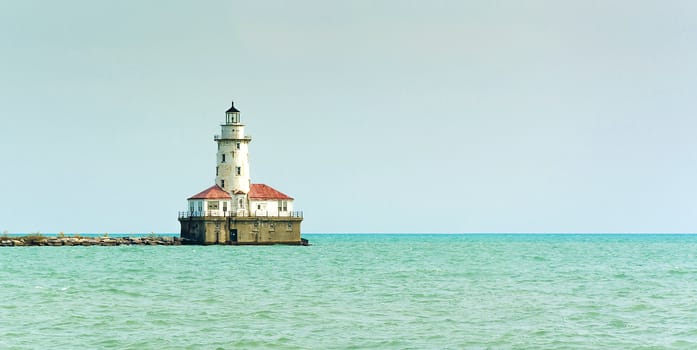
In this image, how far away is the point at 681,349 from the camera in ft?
91.3

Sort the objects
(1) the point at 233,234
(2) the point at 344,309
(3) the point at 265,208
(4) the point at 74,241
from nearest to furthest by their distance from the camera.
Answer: (2) the point at 344,309, (1) the point at 233,234, (3) the point at 265,208, (4) the point at 74,241

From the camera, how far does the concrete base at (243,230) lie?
10375 centimetres

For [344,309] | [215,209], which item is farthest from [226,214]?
[344,309]

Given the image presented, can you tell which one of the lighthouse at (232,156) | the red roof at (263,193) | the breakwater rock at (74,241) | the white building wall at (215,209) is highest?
the lighthouse at (232,156)

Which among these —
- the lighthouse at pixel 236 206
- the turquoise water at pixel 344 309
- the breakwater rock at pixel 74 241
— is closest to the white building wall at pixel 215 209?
the lighthouse at pixel 236 206

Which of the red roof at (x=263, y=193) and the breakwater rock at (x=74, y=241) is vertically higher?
the red roof at (x=263, y=193)

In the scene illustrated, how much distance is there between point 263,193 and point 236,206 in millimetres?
3335

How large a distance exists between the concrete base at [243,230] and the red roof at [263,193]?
2.39 metres

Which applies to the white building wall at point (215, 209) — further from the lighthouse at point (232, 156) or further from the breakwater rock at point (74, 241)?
the breakwater rock at point (74, 241)

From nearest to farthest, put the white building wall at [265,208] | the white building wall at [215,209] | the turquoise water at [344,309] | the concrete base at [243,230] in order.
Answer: the turquoise water at [344,309] < the concrete base at [243,230] < the white building wall at [215,209] < the white building wall at [265,208]

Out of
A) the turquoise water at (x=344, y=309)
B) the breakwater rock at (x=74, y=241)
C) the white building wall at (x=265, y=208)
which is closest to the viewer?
the turquoise water at (x=344, y=309)

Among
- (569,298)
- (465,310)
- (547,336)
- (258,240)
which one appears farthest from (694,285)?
(258,240)

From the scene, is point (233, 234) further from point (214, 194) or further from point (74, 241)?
point (74, 241)

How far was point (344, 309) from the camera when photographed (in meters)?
37.1
